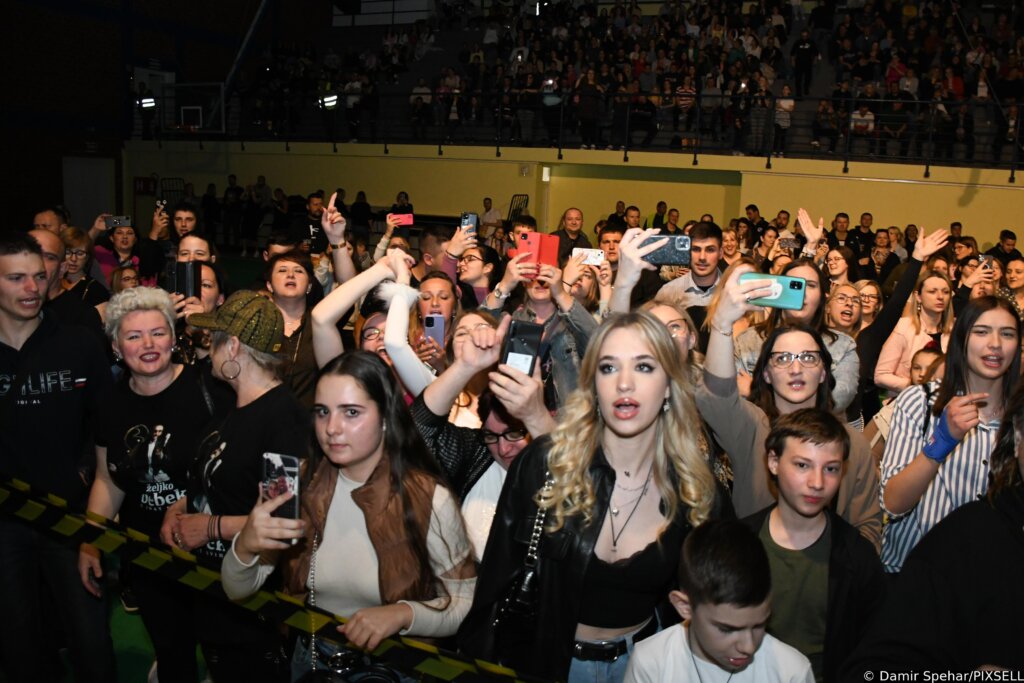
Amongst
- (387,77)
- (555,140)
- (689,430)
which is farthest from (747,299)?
(387,77)

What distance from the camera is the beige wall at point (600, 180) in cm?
1566

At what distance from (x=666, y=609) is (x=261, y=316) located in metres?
1.77

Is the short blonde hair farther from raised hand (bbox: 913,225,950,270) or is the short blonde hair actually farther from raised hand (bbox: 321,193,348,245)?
raised hand (bbox: 913,225,950,270)

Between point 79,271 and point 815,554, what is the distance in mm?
5217

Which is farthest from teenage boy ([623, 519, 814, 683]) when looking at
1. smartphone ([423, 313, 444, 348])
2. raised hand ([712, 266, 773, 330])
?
smartphone ([423, 313, 444, 348])

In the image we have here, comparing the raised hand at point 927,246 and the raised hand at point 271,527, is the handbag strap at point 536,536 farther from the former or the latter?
the raised hand at point 927,246

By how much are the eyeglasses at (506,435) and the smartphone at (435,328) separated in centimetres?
93

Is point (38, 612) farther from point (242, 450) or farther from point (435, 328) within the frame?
point (435, 328)

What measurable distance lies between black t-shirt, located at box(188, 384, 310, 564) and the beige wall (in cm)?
1532

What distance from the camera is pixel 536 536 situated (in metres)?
2.46

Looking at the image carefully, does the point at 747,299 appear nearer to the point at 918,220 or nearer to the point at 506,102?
the point at 918,220

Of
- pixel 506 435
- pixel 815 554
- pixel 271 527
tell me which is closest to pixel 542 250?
pixel 506 435

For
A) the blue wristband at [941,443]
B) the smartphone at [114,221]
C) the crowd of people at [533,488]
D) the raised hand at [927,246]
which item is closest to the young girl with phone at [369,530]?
the crowd of people at [533,488]

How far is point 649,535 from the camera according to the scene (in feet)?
8.40
